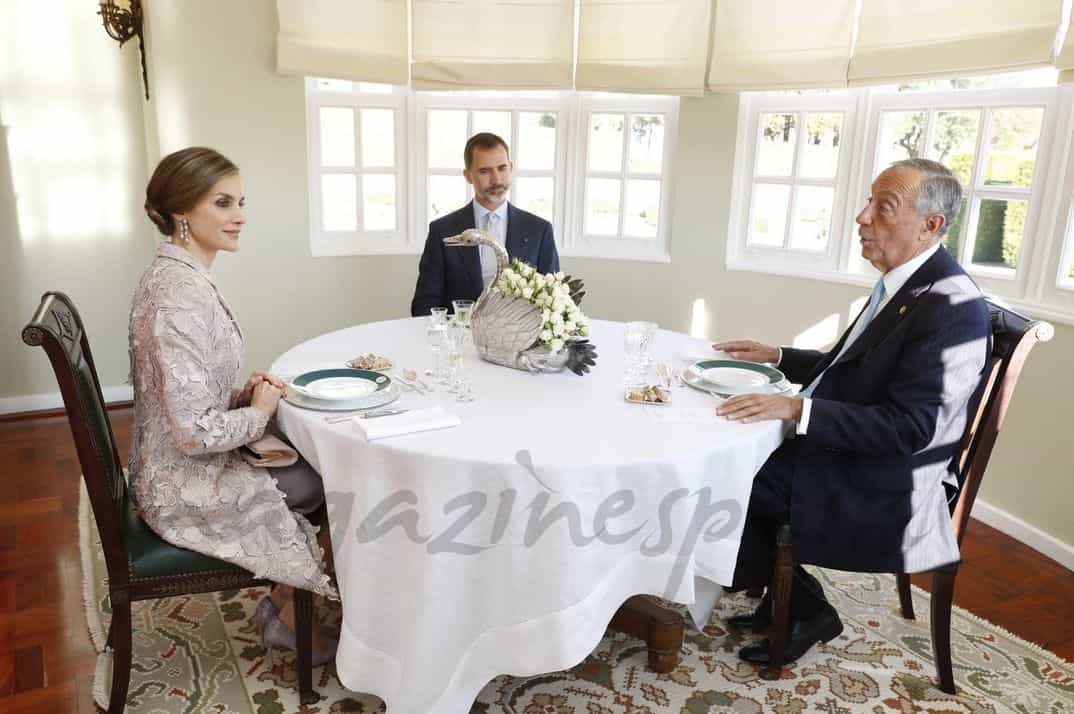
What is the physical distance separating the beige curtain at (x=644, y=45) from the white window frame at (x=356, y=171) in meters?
0.98

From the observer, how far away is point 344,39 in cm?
379

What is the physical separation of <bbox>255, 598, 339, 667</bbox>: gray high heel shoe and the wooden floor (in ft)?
1.45

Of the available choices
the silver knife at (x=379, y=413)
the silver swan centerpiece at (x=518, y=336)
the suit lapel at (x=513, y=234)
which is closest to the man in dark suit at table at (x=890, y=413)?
the silver swan centerpiece at (x=518, y=336)

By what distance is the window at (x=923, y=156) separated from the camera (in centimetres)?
298

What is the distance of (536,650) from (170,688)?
107 centimetres

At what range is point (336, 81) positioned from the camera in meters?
4.08

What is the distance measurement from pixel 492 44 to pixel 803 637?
303cm

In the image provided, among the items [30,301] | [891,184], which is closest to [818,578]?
[891,184]

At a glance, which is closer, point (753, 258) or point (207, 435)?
point (207, 435)

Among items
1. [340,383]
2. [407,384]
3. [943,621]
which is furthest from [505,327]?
[943,621]

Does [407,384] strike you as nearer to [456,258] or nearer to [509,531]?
[509,531]

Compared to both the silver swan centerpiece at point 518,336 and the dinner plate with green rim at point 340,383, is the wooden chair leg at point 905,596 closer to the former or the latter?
the silver swan centerpiece at point 518,336

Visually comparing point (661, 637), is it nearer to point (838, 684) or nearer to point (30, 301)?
point (838, 684)

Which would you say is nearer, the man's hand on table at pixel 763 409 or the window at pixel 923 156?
the man's hand on table at pixel 763 409
